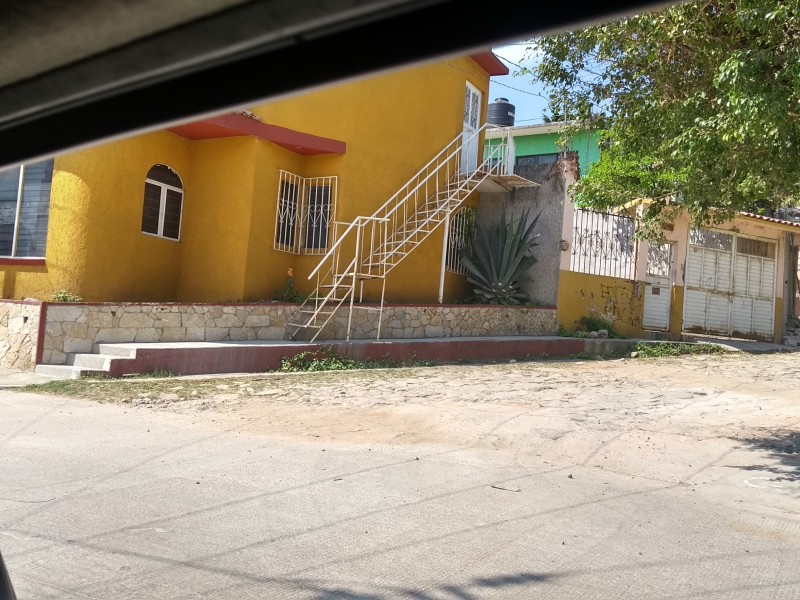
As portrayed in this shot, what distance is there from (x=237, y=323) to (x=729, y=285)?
502 inches

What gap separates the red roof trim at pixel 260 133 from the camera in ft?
41.2

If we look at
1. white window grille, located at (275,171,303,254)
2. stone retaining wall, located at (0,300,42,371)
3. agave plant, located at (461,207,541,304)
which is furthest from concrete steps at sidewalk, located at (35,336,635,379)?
white window grille, located at (275,171,303,254)

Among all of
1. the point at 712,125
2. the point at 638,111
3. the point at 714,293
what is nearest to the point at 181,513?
the point at 712,125

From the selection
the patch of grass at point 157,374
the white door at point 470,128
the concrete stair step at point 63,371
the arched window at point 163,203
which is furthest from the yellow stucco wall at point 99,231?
the white door at point 470,128

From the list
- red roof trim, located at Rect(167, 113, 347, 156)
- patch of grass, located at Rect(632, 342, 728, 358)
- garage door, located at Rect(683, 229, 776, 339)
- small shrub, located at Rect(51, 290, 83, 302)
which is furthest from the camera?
garage door, located at Rect(683, 229, 776, 339)

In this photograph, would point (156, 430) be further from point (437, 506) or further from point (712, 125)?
point (712, 125)

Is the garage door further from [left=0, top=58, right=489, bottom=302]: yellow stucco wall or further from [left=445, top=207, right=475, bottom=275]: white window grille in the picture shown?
[left=0, top=58, right=489, bottom=302]: yellow stucco wall

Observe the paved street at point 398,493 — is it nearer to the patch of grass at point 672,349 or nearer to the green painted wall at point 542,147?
the patch of grass at point 672,349

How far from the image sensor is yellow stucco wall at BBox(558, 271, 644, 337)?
16219 millimetres

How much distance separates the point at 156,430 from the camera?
742 centimetres

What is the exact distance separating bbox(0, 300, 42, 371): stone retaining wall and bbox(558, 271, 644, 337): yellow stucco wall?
10283 millimetres

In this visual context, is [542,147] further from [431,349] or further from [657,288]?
[431,349]

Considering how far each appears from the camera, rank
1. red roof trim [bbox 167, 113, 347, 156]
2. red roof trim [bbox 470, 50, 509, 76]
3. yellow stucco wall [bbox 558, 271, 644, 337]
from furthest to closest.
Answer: red roof trim [bbox 470, 50, 509, 76]
yellow stucco wall [bbox 558, 271, 644, 337]
red roof trim [bbox 167, 113, 347, 156]

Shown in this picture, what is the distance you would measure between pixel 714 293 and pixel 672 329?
→ 70.8 inches
